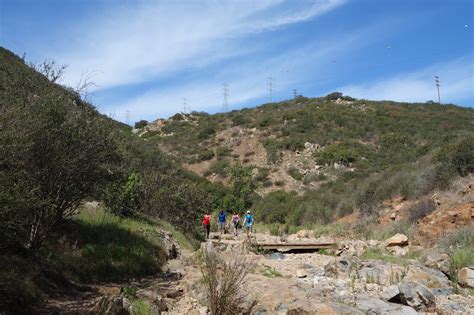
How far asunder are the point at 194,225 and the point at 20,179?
15.4 meters

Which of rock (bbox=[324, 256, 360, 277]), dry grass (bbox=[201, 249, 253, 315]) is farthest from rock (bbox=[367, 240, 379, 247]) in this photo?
dry grass (bbox=[201, 249, 253, 315])

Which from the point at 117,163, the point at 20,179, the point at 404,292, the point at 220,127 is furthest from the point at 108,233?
the point at 220,127

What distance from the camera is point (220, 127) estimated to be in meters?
62.8

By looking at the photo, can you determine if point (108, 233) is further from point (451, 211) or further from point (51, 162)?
point (451, 211)

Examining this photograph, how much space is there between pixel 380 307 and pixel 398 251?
8.35 metres

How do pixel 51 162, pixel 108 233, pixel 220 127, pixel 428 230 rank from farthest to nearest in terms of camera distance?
pixel 220 127
pixel 428 230
pixel 108 233
pixel 51 162

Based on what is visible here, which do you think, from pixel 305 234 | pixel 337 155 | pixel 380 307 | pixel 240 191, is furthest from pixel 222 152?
pixel 380 307

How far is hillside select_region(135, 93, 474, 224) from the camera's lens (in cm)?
4331

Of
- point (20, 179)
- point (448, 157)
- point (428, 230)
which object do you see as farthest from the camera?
point (448, 157)

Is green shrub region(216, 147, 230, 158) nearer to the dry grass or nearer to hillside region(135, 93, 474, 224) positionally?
hillside region(135, 93, 474, 224)

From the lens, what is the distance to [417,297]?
9227mm

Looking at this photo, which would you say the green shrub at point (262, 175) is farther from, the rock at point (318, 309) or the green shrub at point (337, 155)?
the rock at point (318, 309)

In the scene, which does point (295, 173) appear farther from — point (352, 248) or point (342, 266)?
point (342, 266)

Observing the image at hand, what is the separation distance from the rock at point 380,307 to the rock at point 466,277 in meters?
2.92
